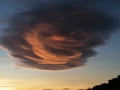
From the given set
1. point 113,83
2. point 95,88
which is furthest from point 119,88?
point 95,88

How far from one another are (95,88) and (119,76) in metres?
12.0

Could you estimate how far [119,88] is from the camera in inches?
4023

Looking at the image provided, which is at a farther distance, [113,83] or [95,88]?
[95,88]

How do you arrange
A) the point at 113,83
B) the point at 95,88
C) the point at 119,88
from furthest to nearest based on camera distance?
the point at 95,88
the point at 113,83
the point at 119,88

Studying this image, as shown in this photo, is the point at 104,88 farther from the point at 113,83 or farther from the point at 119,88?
the point at 119,88

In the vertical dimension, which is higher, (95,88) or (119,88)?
(95,88)

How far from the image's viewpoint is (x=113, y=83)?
11762 cm

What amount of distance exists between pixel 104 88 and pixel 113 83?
3.90 metres

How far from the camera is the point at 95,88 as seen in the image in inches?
4985

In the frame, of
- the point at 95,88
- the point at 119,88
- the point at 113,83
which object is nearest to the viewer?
the point at 119,88

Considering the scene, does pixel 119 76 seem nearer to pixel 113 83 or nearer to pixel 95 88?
pixel 113 83

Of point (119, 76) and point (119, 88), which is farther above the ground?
point (119, 76)

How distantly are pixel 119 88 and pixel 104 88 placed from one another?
16.7m

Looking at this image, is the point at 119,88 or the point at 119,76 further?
the point at 119,76
